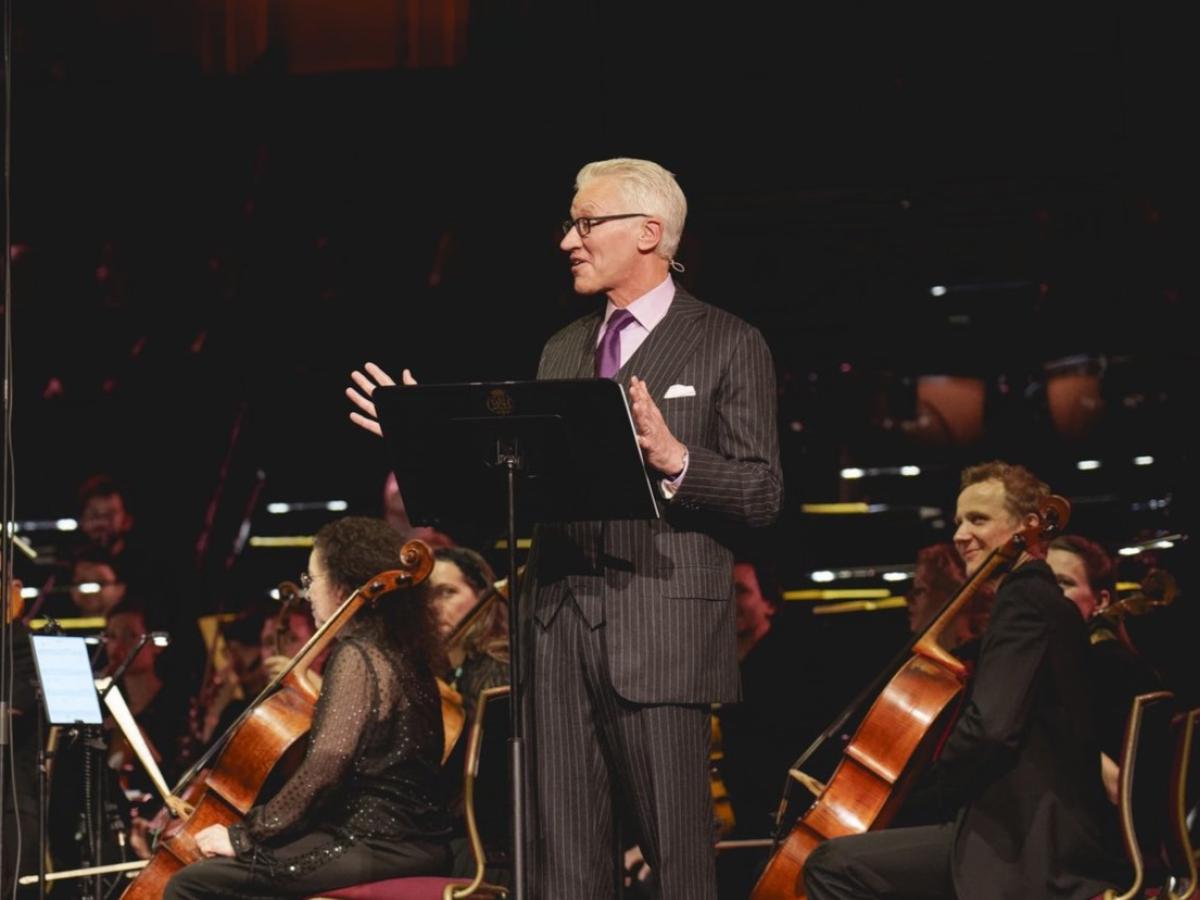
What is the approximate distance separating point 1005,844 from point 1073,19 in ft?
10.9

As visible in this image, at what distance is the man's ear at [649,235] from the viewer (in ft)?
9.53

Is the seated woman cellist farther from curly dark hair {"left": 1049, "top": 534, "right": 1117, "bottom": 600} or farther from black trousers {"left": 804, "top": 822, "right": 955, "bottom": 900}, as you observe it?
curly dark hair {"left": 1049, "top": 534, "right": 1117, "bottom": 600}

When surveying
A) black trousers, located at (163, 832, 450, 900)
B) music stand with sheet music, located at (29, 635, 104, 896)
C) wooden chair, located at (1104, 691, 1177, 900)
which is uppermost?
music stand with sheet music, located at (29, 635, 104, 896)

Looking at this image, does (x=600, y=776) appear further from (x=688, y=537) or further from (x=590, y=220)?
(x=590, y=220)

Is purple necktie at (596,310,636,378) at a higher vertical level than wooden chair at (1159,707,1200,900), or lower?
higher

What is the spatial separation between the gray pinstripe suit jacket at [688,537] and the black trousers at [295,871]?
1088mm

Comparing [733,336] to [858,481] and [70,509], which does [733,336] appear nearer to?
[858,481]

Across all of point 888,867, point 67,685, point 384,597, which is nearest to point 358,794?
point 384,597

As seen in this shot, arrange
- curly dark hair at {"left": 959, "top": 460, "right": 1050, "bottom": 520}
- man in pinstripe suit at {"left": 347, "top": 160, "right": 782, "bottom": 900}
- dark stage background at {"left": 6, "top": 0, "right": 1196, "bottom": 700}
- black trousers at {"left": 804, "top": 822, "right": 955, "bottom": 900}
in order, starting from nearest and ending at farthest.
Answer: man in pinstripe suit at {"left": 347, "top": 160, "right": 782, "bottom": 900}, black trousers at {"left": 804, "top": 822, "right": 955, "bottom": 900}, curly dark hair at {"left": 959, "top": 460, "right": 1050, "bottom": 520}, dark stage background at {"left": 6, "top": 0, "right": 1196, "bottom": 700}

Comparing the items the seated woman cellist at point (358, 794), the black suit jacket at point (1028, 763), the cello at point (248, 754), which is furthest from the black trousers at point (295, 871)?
the black suit jacket at point (1028, 763)

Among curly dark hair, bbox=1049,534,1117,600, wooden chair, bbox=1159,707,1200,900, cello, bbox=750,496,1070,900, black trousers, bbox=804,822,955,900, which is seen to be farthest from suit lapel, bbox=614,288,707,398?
curly dark hair, bbox=1049,534,1117,600

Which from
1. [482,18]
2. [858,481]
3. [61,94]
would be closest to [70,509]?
[61,94]

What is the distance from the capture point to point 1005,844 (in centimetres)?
333

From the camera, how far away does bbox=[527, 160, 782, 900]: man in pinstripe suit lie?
2.66 meters
